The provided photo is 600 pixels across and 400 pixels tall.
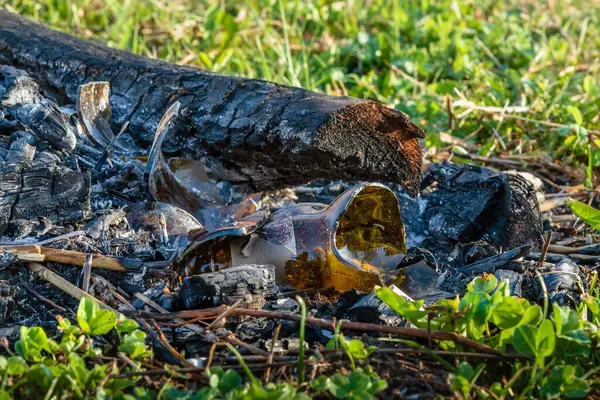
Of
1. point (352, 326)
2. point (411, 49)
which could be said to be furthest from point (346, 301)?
point (411, 49)

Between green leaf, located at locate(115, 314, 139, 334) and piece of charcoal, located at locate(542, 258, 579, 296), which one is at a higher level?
green leaf, located at locate(115, 314, 139, 334)

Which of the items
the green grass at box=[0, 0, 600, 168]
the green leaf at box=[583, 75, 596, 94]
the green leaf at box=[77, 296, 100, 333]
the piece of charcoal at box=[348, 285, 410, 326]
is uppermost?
the green leaf at box=[77, 296, 100, 333]

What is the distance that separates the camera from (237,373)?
69.4 inches

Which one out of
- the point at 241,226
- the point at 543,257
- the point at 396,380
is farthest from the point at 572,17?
the point at 396,380

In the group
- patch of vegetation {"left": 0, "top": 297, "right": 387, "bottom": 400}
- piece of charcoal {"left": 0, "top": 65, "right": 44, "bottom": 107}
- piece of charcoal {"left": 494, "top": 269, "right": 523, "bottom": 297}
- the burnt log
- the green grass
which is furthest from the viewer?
the green grass

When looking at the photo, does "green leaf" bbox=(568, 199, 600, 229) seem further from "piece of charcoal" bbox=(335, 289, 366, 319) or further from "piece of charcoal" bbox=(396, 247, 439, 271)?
"piece of charcoal" bbox=(335, 289, 366, 319)

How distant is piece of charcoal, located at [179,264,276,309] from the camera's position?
2.01 meters

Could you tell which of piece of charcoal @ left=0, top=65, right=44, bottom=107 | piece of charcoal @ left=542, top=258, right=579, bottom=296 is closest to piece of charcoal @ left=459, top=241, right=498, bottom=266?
piece of charcoal @ left=542, top=258, right=579, bottom=296

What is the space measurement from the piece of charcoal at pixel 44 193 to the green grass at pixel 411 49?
204 cm

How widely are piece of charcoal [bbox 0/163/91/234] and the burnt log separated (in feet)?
1.82

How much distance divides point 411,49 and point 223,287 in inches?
126

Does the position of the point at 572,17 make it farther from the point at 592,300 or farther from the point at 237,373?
the point at 237,373

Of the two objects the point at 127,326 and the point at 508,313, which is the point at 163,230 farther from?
the point at 508,313

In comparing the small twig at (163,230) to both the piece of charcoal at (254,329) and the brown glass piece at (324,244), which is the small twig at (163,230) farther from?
the piece of charcoal at (254,329)
